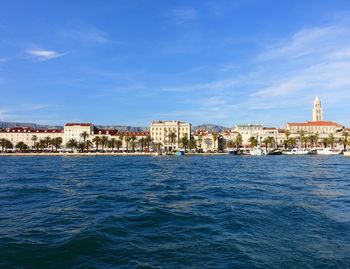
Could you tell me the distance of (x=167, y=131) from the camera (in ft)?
629

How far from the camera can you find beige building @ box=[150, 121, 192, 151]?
190375 millimetres

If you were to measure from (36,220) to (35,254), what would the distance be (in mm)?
5210

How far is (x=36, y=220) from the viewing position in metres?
16.0

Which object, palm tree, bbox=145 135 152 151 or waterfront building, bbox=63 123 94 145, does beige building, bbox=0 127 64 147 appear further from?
palm tree, bbox=145 135 152 151

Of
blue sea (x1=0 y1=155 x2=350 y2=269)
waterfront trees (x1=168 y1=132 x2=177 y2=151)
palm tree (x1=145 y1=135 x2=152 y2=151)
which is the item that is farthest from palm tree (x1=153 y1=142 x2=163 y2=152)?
blue sea (x1=0 y1=155 x2=350 y2=269)

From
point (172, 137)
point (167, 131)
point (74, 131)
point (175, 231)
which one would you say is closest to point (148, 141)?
point (167, 131)

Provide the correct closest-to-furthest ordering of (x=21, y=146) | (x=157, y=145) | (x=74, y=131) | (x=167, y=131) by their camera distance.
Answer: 1. (x=21, y=146)
2. (x=157, y=145)
3. (x=167, y=131)
4. (x=74, y=131)

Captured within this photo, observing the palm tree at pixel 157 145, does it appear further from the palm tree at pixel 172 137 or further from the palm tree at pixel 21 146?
the palm tree at pixel 21 146

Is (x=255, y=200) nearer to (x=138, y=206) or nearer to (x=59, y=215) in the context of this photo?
(x=138, y=206)

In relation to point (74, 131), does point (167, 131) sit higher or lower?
lower

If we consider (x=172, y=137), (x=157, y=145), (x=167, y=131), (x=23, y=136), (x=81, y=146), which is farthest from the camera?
(x=23, y=136)

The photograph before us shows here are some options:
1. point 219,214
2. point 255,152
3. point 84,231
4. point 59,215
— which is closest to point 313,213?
point 219,214

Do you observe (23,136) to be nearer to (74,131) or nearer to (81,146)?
(74,131)

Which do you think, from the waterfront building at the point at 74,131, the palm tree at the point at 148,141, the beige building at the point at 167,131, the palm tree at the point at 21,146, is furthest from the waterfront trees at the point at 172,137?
the palm tree at the point at 21,146
